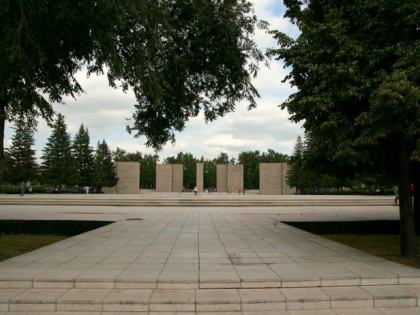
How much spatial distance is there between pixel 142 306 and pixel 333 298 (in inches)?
102

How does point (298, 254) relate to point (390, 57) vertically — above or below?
below

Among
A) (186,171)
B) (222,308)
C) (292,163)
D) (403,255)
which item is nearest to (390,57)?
(403,255)

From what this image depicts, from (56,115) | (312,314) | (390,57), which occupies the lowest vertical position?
(312,314)

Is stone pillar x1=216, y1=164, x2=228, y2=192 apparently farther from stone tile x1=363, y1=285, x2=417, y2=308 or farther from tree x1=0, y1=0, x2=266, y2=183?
stone tile x1=363, y1=285, x2=417, y2=308

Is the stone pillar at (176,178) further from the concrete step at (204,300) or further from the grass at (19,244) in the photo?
the concrete step at (204,300)

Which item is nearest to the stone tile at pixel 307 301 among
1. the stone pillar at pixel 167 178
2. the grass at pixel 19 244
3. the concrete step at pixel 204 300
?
the concrete step at pixel 204 300

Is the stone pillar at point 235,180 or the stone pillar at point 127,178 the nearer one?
the stone pillar at point 127,178

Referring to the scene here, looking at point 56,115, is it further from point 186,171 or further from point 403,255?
point 186,171

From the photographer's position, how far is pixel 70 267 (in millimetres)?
7113

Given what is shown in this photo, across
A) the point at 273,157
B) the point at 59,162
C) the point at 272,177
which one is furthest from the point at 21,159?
the point at 273,157

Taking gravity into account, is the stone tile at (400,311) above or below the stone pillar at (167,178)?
below

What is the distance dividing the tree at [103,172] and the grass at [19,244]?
45.6m

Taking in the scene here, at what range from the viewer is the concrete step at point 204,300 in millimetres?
5359

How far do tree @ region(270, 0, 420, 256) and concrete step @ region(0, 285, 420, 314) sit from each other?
279 centimetres
